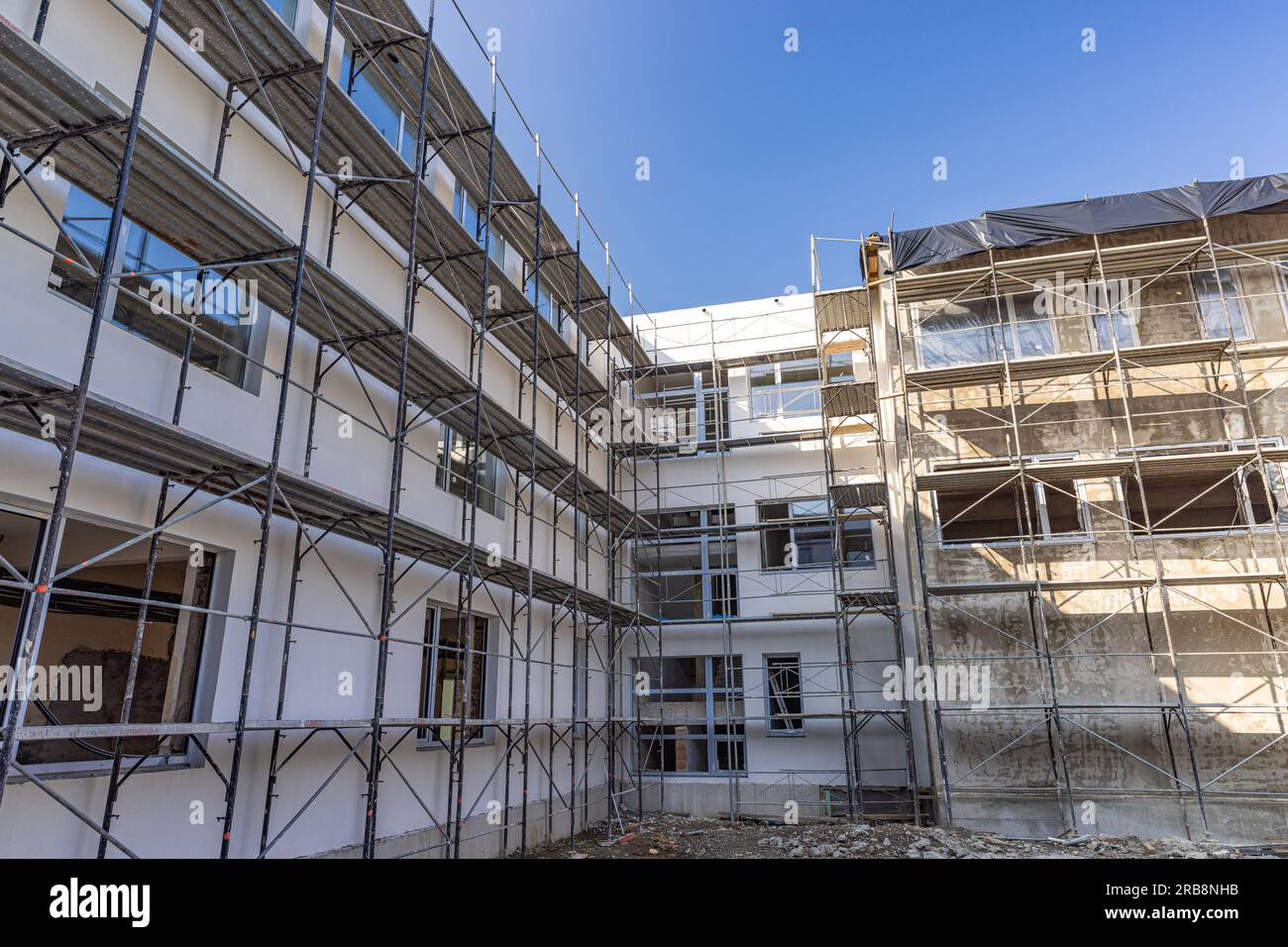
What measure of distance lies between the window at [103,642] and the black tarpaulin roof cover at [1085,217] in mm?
11903

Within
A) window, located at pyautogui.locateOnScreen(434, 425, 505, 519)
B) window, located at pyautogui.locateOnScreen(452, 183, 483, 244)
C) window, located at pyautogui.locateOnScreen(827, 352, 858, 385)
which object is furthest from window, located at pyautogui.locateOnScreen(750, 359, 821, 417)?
window, located at pyautogui.locateOnScreen(452, 183, 483, 244)

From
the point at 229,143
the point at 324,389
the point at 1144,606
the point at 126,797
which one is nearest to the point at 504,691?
the point at 324,389

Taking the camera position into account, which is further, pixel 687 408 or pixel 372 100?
pixel 687 408

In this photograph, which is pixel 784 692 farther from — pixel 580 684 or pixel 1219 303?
pixel 1219 303

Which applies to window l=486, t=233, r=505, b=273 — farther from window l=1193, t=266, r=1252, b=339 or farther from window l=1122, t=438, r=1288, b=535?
window l=1193, t=266, r=1252, b=339

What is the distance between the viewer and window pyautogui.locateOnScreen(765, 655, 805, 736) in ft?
46.8

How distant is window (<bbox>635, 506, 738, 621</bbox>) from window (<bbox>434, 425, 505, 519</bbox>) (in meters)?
4.78

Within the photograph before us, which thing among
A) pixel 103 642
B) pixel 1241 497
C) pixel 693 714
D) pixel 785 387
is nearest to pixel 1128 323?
pixel 1241 497

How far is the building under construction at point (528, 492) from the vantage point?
5.38m

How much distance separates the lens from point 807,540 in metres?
15.5

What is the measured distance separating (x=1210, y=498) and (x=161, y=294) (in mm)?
14183

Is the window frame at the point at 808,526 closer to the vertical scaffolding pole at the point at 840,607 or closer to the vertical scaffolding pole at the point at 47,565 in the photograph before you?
the vertical scaffolding pole at the point at 840,607
